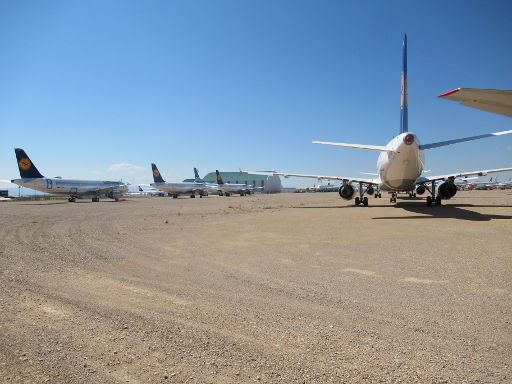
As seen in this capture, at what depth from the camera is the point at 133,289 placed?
529 centimetres

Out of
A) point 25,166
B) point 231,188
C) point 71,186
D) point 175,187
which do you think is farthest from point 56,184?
point 231,188

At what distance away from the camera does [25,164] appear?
47000 mm

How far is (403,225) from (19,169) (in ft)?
165

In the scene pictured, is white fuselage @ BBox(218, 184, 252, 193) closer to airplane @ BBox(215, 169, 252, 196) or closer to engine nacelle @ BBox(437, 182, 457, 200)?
airplane @ BBox(215, 169, 252, 196)

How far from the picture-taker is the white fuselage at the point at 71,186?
4678 centimetres

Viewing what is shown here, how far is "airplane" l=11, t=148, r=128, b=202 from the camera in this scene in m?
46.6

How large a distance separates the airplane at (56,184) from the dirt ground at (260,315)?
45366 millimetres

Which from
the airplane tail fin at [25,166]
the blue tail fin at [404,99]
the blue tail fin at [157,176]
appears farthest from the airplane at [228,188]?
the blue tail fin at [404,99]

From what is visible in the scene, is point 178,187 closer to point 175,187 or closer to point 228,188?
point 175,187

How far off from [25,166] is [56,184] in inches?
173

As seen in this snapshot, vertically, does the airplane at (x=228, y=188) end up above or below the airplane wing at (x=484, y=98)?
below

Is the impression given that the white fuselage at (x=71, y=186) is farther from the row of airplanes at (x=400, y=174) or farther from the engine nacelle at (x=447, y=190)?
the engine nacelle at (x=447, y=190)

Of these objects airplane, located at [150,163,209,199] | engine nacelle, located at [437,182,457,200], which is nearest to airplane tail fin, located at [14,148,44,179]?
airplane, located at [150,163,209,199]

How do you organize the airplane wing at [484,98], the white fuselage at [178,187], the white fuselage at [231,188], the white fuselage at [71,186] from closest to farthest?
the airplane wing at [484,98], the white fuselage at [71,186], the white fuselage at [178,187], the white fuselage at [231,188]
